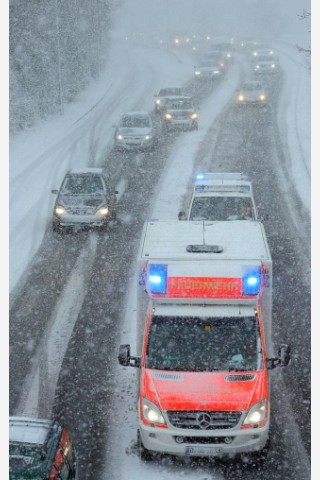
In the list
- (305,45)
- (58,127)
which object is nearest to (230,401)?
(58,127)

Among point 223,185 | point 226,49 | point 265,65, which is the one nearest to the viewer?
point 223,185

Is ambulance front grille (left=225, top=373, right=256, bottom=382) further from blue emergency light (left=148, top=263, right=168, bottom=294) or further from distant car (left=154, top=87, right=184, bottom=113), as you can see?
distant car (left=154, top=87, right=184, bottom=113)

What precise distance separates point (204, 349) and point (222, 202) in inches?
308

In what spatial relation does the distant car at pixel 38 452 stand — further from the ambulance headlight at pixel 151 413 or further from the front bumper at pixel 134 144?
the front bumper at pixel 134 144

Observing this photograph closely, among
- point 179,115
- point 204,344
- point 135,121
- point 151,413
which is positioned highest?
point 179,115

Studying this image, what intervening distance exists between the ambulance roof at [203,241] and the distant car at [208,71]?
144 ft

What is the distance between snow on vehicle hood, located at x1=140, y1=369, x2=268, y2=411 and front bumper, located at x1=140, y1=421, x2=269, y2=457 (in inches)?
13.3

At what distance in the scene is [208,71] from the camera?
5444cm

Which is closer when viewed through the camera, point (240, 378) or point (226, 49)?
point (240, 378)

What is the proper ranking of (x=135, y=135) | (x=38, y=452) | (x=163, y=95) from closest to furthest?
(x=38, y=452)
(x=135, y=135)
(x=163, y=95)

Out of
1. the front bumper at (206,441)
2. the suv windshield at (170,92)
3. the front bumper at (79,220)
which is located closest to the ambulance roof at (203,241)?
the front bumper at (206,441)

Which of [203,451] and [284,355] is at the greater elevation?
[284,355]

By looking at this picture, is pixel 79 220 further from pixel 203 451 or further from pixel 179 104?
pixel 179 104

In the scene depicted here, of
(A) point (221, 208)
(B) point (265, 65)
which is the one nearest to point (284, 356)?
(A) point (221, 208)
